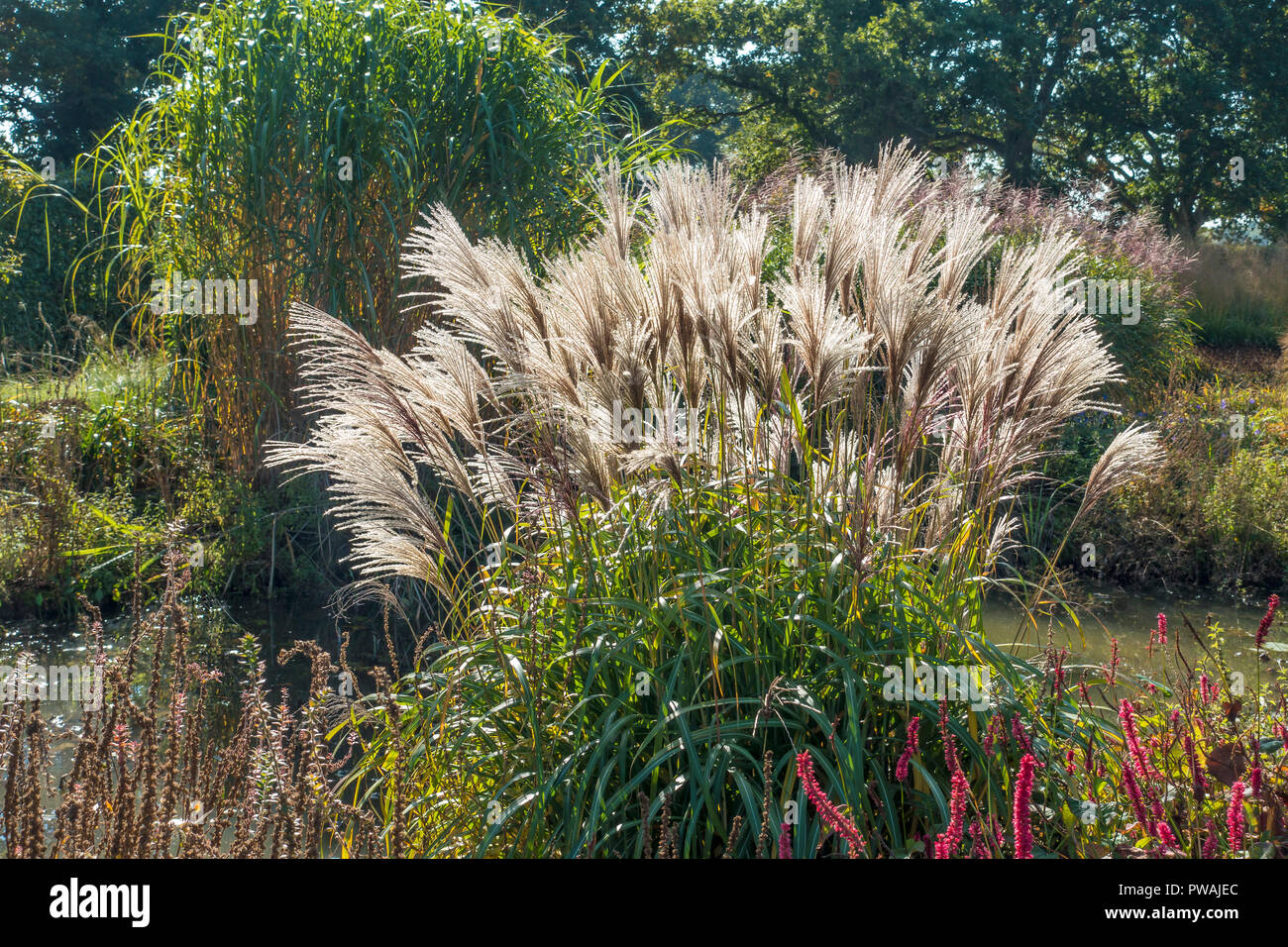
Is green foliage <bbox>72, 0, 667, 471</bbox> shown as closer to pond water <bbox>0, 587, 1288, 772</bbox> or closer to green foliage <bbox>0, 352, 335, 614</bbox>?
green foliage <bbox>0, 352, 335, 614</bbox>

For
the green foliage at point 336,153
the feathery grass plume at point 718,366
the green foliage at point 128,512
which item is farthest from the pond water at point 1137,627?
the green foliage at point 128,512

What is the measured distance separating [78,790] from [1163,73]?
2367cm

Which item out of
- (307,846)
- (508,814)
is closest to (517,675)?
(508,814)

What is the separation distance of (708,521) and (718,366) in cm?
53

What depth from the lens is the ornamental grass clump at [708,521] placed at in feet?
7.20

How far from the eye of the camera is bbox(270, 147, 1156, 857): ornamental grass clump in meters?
2.19

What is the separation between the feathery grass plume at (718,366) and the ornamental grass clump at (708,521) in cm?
1

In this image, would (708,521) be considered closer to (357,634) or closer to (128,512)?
(357,634)

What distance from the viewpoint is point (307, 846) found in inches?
78.6

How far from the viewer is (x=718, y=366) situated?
239cm

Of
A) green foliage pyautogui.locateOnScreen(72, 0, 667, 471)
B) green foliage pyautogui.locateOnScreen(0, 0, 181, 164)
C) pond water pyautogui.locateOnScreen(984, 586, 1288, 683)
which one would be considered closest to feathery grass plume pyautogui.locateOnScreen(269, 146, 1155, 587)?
pond water pyautogui.locateOnScreen(984, 586, 1288, 683)

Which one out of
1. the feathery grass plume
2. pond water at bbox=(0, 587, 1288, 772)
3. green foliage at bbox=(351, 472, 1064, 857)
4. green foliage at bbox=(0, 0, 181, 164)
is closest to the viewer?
green foliage at bbox=(351, 472, 1064, 857)

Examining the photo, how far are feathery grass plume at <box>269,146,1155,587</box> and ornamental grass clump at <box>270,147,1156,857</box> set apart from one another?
1cm

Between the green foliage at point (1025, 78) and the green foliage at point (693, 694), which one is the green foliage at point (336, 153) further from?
the green foliage at point (1025, 78)
